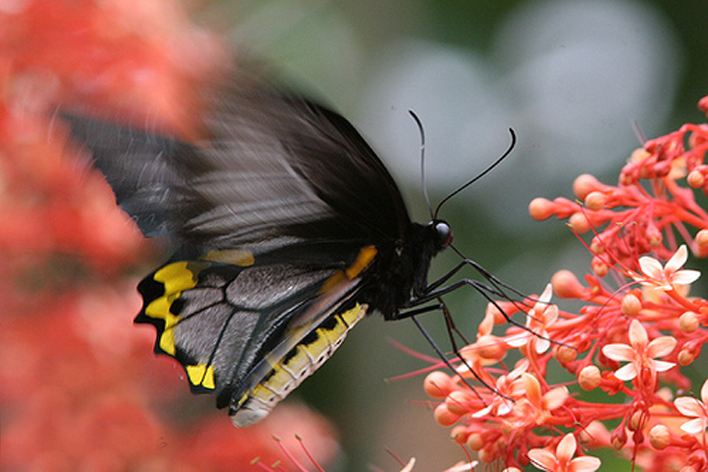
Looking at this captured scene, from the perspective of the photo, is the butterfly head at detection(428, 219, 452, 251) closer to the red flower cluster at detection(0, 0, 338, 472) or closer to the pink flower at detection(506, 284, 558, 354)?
the pink flower at detection(506, 284, 558, 354)

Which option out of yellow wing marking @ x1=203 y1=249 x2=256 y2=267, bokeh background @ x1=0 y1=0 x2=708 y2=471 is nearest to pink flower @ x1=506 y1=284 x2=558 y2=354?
yellow wing marking @ x1=203 y1=249 x2=256 y2=267

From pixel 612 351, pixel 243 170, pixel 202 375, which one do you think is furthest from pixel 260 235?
pixel 612 351

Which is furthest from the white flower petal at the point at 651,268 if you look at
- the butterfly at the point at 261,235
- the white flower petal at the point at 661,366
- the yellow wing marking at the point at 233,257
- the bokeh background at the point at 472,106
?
the bokeh background at the point at 472,106

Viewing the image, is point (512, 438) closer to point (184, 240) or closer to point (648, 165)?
point (648, 165)

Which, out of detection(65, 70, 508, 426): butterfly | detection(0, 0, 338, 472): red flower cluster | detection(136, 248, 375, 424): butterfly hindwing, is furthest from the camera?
detection(0, 0, 338, 472): red flower cluster

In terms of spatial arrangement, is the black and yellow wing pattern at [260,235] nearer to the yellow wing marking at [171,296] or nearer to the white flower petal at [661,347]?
the yellow wing marking at [171,296]
